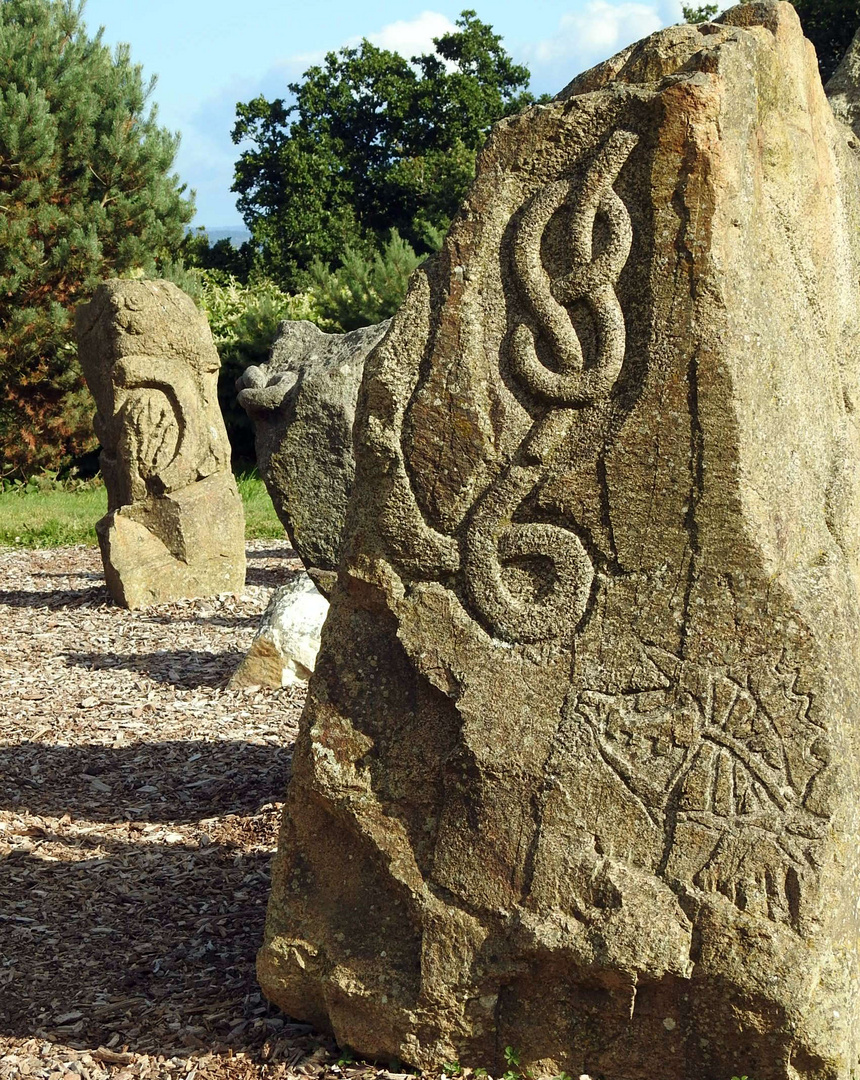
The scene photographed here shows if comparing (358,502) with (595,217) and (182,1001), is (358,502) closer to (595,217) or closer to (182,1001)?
(595,217)

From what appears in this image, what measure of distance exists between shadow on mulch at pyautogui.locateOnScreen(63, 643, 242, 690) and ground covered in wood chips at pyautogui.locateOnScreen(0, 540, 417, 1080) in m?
0.02

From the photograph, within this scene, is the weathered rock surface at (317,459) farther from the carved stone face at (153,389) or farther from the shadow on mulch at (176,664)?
the carved stone face at (153,389)

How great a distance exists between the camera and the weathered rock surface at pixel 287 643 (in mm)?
6660

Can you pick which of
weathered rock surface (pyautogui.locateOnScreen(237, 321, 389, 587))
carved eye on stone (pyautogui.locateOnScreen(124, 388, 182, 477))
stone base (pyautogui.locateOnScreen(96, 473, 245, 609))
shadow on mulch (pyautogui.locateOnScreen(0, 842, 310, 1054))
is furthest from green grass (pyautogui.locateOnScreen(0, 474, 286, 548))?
shadow on mulch (pyautogui.locateOnScreen(0, 842, 310, 1054))

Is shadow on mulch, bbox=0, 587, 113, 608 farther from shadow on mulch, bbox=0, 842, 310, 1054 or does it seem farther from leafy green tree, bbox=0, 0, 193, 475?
leafy green tree, bbox=0, 0, 193, 475

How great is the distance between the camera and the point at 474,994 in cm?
284

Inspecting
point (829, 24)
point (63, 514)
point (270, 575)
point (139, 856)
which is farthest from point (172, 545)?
point (829, 24)

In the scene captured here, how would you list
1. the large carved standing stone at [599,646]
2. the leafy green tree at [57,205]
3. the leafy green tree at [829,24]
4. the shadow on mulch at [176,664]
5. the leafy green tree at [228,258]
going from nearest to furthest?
the large carved standing stone at [599,646]
the shadow on mulch at [176,664]
the leafy green tree at [57,205]
the leafy green tree at [829,24]
the leafy green tree at [228,258]

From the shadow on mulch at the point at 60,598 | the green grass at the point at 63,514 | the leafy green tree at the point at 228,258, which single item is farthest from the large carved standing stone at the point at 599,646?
the leafy green tree at the point at 228,258

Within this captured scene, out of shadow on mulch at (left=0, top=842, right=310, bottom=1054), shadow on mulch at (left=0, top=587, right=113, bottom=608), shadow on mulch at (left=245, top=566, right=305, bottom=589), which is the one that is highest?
shadow on mulch at (left=245, top=566, right=305, bottom=589)

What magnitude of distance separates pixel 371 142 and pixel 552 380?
2431 cm

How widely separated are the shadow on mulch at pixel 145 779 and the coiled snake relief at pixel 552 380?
2.43 m

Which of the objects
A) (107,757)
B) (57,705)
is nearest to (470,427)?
(107,757)

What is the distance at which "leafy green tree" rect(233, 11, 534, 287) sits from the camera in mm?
24250
